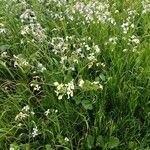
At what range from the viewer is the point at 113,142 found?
3039 millimetres

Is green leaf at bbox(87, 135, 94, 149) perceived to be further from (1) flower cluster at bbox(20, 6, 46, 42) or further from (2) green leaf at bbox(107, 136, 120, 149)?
(1) flower cluster at bbox(20, 6, 46, 42)

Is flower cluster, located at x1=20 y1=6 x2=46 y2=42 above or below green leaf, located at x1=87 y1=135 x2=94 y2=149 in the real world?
above

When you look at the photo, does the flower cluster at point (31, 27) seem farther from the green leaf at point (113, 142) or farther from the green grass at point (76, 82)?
the green leaf at point (113, 142)

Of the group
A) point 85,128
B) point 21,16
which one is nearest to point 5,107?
point 85,128

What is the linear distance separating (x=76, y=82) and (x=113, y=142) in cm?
62

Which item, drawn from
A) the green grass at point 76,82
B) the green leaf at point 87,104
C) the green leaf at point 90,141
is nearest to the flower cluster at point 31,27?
the green grass at point 76,82

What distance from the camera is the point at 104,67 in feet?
11.4

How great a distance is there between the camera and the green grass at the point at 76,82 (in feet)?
10.2

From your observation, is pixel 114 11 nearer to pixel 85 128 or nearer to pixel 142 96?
pixel 142 96

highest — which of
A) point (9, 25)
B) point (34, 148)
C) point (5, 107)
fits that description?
point (9, 25)

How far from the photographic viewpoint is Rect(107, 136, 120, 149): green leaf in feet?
9.91

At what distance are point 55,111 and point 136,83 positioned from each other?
0.72 metres

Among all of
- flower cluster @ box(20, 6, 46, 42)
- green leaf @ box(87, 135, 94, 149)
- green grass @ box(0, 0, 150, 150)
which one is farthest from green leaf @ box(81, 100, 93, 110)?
flower cluster @ box(20, 6, 46, 42)

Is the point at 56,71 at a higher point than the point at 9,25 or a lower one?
lower
